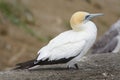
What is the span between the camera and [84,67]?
6.04m

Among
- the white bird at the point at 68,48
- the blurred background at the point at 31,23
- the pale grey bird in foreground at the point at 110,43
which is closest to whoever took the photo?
the white bird at the point at 68,48

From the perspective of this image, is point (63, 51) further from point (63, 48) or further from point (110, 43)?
point (110, 43)

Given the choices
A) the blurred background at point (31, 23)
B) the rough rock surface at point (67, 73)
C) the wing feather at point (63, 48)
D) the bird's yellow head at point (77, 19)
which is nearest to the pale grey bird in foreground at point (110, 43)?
the blurred background at point (31, 23)

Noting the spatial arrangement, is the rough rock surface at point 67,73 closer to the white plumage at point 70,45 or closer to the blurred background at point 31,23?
the white plumage at point 70,45

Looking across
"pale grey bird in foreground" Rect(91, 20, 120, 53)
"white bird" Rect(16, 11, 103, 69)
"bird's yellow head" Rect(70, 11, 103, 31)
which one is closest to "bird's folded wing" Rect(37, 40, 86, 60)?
"white bird" Rect(16, 11, 103, 69)

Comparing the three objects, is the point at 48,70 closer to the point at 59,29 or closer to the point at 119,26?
the point at 119,26

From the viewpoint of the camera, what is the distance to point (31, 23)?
12219 millimetres

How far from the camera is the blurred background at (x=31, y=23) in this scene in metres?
11.2

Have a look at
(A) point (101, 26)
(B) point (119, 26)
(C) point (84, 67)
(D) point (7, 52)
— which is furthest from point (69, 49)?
(A) point (101, 26)

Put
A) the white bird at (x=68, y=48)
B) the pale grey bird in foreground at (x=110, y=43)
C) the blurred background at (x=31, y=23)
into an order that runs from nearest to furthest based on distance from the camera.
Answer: the white bird at (x=68, y=48) → the pale grey bird in foreground at (x=110, y=43) → the blurred background at (x=31, y=23)

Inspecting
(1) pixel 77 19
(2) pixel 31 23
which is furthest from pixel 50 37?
(1) pixel 77 19

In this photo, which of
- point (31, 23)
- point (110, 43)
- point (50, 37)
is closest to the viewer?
point (110, 43)

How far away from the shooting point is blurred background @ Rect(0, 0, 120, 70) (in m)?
11.2

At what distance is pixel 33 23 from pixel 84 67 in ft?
20.7
